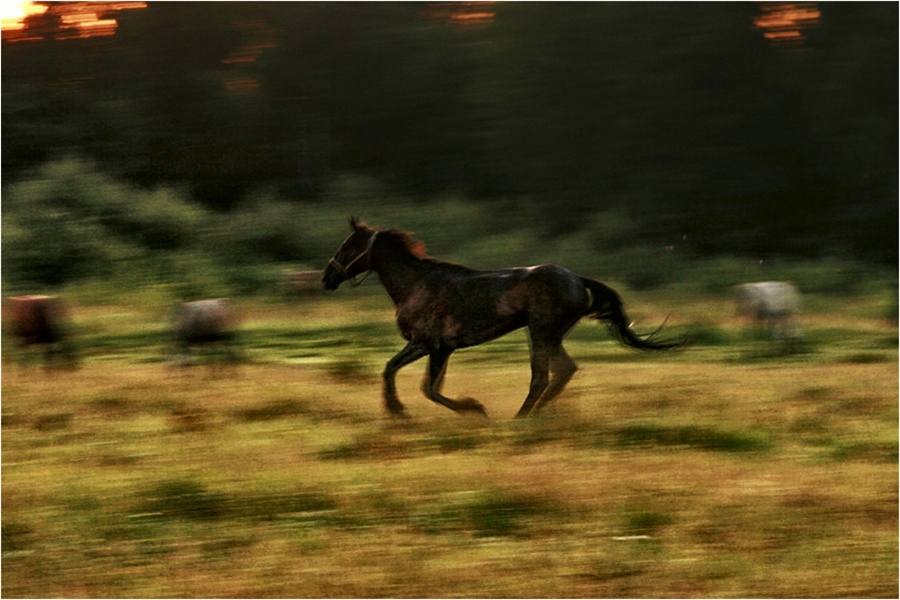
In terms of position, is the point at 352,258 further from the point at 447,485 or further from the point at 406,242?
the point at 447,485

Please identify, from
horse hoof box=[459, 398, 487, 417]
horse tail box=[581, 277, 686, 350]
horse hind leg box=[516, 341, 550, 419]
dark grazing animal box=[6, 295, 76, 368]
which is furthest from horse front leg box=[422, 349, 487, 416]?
dark grazing animal box=[6, 295, 76, 368]

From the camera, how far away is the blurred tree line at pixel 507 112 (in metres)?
21.7

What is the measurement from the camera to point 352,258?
8750 millimetres

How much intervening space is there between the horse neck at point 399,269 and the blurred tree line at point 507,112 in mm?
12974

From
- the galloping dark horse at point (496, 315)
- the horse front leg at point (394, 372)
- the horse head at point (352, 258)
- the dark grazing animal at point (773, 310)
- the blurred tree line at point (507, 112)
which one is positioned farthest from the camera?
the blurred tree line at point (507, 112)

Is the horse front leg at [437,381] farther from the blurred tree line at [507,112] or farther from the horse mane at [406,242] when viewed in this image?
the blurred tree line at [507,112]

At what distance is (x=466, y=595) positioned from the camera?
198 inches

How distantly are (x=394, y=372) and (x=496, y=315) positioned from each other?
85cm

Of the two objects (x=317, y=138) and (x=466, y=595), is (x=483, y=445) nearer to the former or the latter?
(x=466, y=595)

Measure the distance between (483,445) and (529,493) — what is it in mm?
1179

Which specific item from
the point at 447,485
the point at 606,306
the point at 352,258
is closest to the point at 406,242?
the point at 352,258

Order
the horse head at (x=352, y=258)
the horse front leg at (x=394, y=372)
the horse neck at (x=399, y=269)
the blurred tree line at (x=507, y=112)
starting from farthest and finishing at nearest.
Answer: the blurred tree line at (x=507, y=112)
the horse head at (x=352, y=258)
the horse neck at (x=399, y=269)
the horse front leg at (x=394, y=372)

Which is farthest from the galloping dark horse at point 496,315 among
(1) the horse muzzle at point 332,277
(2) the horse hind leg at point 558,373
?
(1) the horse muzzle at point 332,277

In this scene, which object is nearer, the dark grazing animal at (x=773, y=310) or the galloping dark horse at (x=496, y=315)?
the galloping dark horse at (x=496, y=315)
